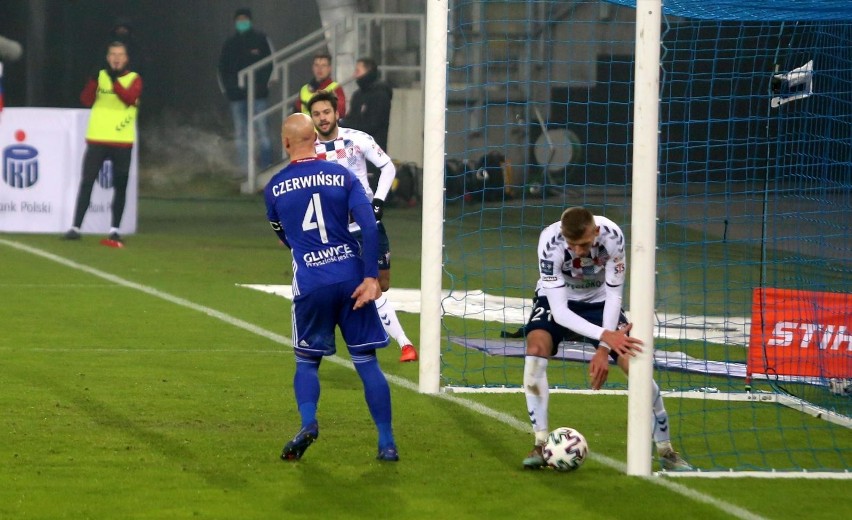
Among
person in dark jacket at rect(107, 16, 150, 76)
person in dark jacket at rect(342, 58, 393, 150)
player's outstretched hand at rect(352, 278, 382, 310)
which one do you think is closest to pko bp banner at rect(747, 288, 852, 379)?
player's outstretched hand at rect(352, 278, 382, 310)

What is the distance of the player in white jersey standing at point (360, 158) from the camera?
1020cm

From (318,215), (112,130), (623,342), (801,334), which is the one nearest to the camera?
(623,342)

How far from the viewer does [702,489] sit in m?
6.83

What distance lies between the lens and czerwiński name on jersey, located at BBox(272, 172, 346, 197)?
7156mm

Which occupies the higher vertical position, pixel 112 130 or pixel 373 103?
pixel 373 103

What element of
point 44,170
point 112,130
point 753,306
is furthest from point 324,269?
point 44,170

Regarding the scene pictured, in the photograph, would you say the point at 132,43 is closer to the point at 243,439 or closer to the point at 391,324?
the point at 391,324

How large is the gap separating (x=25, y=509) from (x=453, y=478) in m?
1.98

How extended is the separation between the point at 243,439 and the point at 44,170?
1255 cm

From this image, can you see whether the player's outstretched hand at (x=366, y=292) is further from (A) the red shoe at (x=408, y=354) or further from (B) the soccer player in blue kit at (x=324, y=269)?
(A) the red shoe at (x=408, y=354)

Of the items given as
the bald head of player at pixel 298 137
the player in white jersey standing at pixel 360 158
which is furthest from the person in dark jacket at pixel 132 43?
the bald head of player at pixel 298 137

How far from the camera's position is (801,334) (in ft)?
32.1

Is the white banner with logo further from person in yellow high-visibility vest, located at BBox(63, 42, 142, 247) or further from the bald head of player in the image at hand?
the bald head of player

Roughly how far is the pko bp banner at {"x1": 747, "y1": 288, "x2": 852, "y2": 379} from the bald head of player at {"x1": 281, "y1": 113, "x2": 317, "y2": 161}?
385cm
